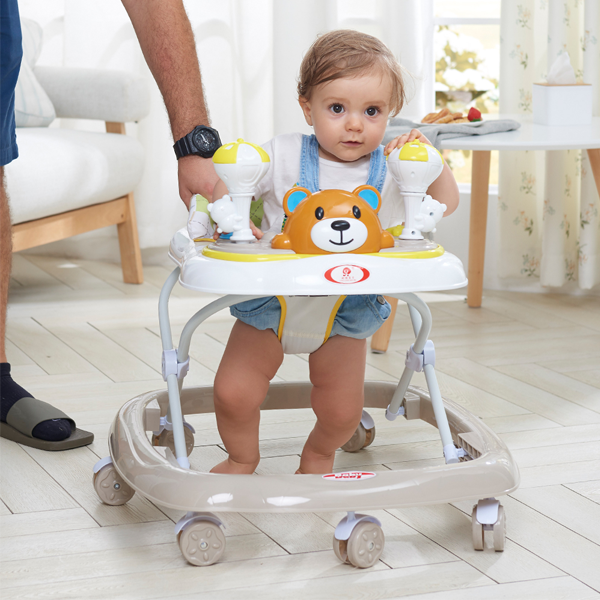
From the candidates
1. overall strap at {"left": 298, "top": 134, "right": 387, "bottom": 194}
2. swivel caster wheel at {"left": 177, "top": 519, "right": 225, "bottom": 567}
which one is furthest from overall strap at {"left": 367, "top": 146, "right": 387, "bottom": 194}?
swivel caster wheel at {"left": 177, "top": 519, "right": 225, "bottom": 567}

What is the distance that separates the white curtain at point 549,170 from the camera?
2.11m

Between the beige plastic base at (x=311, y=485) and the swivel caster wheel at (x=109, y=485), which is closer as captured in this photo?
the beige plastic base at (x=311, y=485)

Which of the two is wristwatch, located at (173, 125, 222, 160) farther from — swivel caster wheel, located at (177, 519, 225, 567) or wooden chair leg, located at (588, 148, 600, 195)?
wooden chair leg, located at (588, 148, 600, 195)

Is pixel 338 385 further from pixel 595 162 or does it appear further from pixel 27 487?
pixel 595 162

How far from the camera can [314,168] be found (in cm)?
106

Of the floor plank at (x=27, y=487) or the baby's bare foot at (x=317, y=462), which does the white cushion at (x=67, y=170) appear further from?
the baby's bare foot at (x=317, y=462)

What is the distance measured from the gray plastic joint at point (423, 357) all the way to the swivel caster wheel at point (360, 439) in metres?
0.21

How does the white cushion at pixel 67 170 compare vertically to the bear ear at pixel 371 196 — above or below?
below

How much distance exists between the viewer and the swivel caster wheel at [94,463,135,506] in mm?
1085

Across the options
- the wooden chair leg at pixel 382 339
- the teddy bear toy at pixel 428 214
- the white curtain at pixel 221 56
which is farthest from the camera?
the white curtain at pixel 221 56

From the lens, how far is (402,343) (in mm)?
1879

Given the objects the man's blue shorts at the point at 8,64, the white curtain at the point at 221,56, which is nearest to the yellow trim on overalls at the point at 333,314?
the man's blue shorts at the point at 8,64

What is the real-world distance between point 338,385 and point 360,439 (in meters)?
0.23

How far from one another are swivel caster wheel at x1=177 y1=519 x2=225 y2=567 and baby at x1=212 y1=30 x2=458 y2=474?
16 cm
